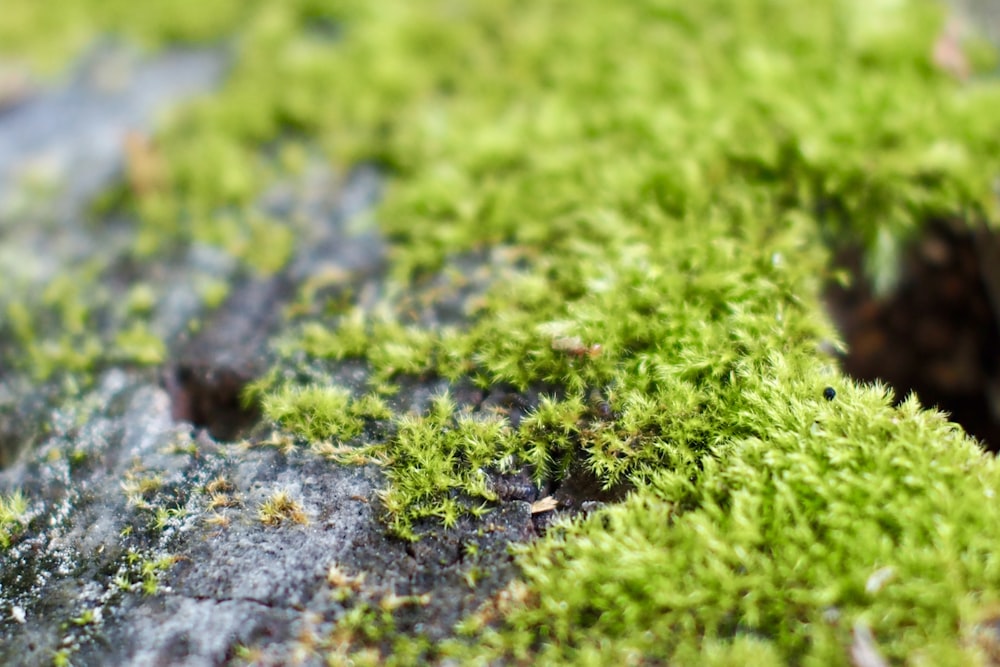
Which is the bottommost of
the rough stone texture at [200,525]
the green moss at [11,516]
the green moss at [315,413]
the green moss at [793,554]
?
the green moss at [11,516]

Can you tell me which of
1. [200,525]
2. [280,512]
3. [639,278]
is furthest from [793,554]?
[200,525]

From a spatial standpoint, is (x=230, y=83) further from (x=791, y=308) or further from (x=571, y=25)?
(x=791, y=308)

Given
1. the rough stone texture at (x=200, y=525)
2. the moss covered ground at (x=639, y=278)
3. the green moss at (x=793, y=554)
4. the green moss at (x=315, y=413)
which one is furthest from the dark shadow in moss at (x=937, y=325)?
the green moss at (x=315, y=413)

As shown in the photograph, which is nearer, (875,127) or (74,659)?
(74,659)

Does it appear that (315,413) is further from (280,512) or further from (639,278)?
(639,278)

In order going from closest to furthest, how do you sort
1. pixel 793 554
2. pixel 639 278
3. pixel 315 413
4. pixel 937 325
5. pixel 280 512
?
pixel 793 554 < pixel 280 512 < pixel 315 413 < pixel 639 278 < pixel 937 325

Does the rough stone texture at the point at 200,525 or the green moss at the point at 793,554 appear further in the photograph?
the rough stone texture at the point at 200,525

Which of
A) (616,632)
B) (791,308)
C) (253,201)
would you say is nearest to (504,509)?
(616,632)

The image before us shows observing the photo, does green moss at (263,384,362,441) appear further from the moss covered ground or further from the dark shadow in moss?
the dark shadow in moss

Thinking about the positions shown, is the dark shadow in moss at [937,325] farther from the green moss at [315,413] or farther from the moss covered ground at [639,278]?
the green moss at [315,413]
